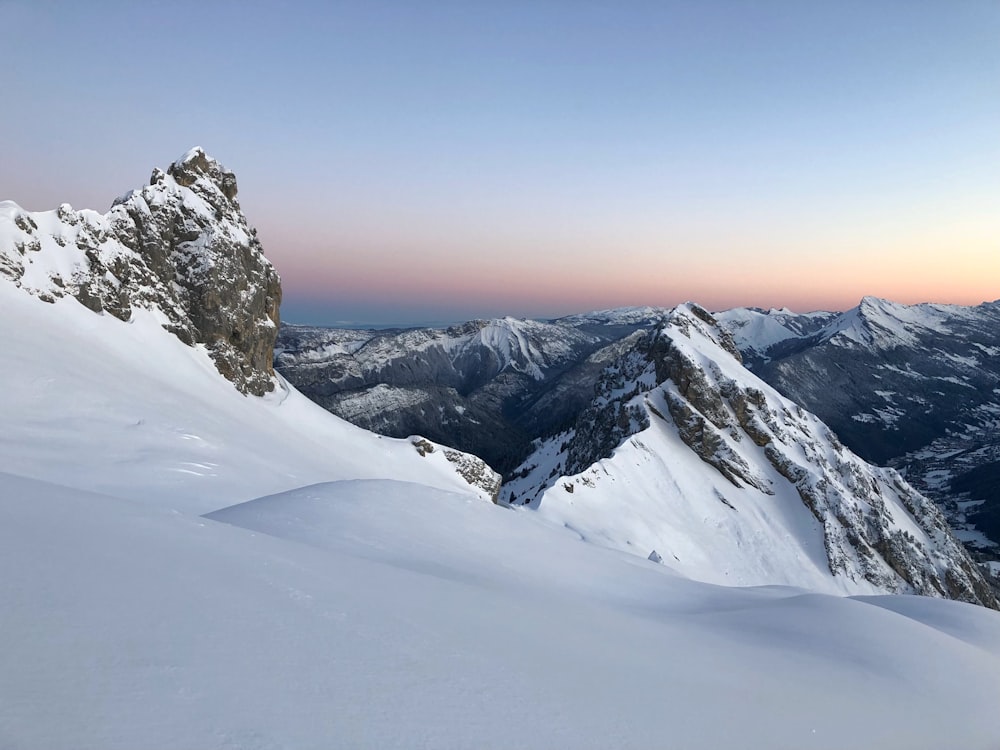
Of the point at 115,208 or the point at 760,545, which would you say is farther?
the point at 760,545

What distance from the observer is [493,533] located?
12570mm

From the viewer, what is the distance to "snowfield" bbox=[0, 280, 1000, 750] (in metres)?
3.78

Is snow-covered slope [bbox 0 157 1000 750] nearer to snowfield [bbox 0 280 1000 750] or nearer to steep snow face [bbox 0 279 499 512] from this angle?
snowfield [bbox 0 280 1000 750]

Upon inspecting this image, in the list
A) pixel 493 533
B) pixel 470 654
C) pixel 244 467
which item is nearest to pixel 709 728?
pixel 470 654

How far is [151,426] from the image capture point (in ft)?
75.0

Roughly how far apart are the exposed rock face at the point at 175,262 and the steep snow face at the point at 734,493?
105 ft

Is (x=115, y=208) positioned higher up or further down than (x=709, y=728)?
higher up

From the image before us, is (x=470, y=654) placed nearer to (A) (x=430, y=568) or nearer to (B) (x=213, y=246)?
(A) (x=430, y=568)

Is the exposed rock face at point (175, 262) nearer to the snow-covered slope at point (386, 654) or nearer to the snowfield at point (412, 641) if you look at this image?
the snowfield at point (412, 641)

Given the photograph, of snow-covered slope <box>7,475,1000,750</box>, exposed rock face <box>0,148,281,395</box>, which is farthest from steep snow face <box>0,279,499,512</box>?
snow-covered slope <box>7,475,1000,750</box>

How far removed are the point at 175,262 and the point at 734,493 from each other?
7306 cm

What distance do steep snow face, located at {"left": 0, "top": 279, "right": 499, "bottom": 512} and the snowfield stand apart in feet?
8.45

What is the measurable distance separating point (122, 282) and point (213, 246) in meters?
9.16

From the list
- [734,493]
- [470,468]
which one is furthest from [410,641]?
[734,493]
